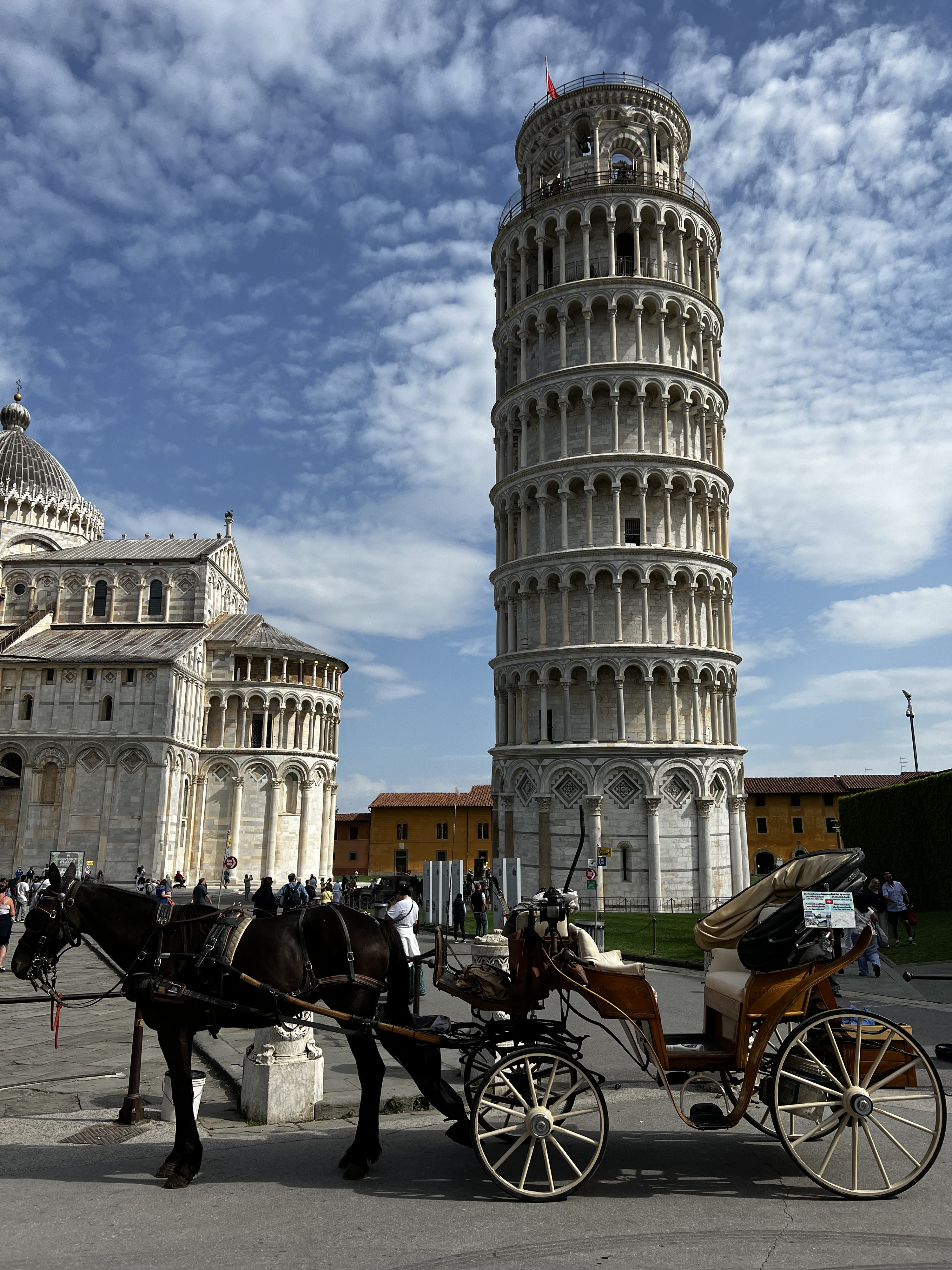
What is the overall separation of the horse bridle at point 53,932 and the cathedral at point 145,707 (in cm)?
4175

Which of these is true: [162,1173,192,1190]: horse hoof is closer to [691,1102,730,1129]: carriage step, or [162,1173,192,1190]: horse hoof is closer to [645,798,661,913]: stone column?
[691,1102,730,1129]: carriage step

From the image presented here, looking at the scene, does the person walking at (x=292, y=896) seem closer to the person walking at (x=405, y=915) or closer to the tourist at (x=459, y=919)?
the tourist at (x=459, y=919)

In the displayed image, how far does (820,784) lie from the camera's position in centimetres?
6931

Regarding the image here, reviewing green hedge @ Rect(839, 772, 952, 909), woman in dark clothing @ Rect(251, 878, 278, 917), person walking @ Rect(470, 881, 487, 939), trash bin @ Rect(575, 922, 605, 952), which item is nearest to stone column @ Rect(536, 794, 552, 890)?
person walking @ Rect(470, 881, 487, 939)

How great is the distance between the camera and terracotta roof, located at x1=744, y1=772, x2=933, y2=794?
2675 inches

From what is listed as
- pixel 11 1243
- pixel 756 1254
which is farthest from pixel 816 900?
pixel 11 1243

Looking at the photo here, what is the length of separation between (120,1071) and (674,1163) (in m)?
7.19

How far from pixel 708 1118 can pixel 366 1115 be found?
2689mm

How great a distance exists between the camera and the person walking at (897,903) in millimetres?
20109

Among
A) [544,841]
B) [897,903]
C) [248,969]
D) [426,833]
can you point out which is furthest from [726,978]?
[426,833]

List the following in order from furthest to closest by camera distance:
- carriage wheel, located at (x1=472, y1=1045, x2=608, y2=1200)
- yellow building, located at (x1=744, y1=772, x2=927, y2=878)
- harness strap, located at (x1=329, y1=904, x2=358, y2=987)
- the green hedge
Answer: yellow building, located at (x1=744, y1=772, x2=927, y2=878) → the green hedge → harness strap, located at (x1=329, y1=904, x2=358, y2=987) → carriage wheel, located at (x1=472, y1=1045, x2=608, y2=1200)

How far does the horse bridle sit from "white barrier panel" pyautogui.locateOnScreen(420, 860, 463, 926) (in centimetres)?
1382

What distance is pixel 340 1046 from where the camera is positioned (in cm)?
1195

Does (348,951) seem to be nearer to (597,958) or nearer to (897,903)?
(597,958)
